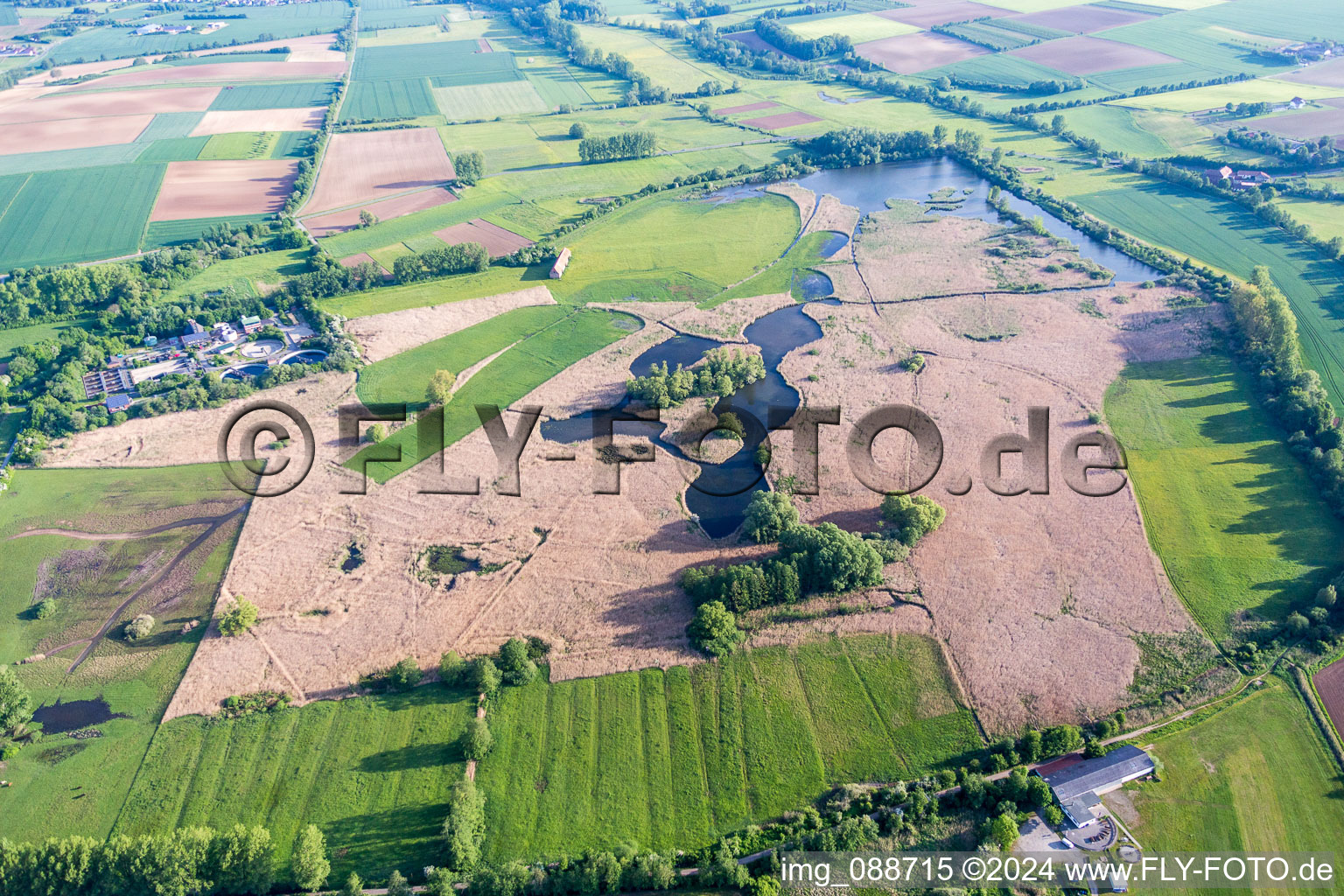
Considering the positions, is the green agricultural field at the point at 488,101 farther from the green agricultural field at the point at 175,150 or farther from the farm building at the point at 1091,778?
the farm building at the point at 1091,778

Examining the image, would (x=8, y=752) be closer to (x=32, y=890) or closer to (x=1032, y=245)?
(x=32, y=890)

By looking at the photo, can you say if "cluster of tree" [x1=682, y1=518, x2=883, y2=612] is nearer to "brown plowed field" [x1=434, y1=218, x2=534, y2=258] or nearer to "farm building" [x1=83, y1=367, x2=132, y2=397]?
"farm building" [x1=83, y1=367, x2=132, y2=397]

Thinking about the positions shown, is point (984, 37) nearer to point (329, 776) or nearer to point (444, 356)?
point (444, 356)

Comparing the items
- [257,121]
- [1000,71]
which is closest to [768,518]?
[257,121]

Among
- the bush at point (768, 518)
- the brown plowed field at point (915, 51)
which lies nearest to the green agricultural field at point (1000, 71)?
the brown plowed field at point (915, 51)

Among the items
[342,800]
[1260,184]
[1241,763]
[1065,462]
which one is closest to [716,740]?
[342,800]

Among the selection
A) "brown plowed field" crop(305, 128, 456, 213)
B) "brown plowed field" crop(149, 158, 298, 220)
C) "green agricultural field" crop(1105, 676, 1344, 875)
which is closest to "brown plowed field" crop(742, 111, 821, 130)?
"brown plowed field" crop(305, 128, 456, 213)
